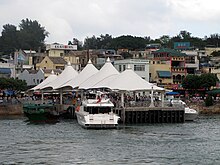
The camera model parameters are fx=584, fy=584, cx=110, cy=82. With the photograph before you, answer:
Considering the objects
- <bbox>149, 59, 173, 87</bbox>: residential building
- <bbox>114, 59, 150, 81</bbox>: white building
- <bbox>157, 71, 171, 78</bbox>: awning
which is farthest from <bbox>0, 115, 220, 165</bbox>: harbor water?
<bbox>149, 59, 173, 87</bbox>: residential building

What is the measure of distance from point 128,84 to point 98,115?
11493mm

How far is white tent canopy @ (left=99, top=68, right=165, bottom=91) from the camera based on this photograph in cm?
7106

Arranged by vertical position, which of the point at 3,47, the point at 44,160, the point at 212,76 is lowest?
the point at 44,160

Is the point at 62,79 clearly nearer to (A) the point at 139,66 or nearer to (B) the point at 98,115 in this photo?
(A) the point at 139,66

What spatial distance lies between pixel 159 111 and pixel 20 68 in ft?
212

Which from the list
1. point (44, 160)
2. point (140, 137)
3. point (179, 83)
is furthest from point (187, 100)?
point (44, 160)

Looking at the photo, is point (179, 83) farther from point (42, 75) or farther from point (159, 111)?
point (159, 111)

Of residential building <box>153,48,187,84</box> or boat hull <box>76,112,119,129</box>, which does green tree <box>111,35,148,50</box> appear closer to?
residential building <box>153,48,187,84</box>

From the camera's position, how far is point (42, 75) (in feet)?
393

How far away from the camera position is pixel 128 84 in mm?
71812

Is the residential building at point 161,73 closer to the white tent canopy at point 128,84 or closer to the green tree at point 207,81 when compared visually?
the green tree at point 207,81

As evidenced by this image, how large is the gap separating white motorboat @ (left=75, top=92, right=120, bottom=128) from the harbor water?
4.51 ft

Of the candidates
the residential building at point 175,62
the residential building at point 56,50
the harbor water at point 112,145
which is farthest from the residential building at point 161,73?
the harbor water at point 112,145

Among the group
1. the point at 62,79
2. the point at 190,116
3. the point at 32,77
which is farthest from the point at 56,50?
the point at 190,116
